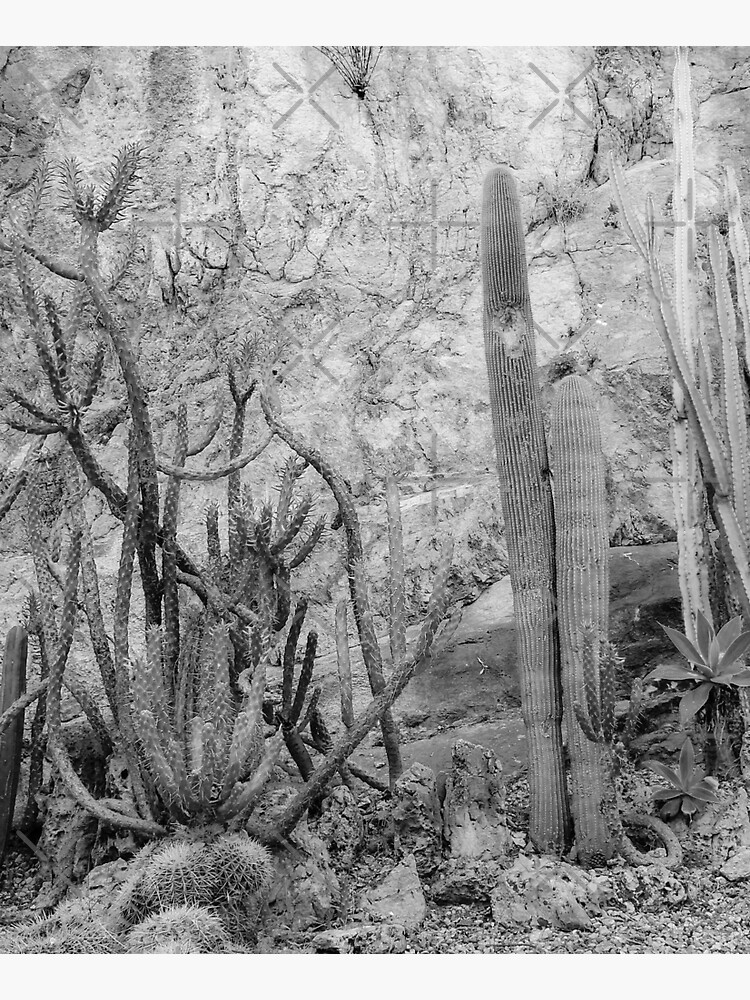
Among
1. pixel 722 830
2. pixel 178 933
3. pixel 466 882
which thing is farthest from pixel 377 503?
pixel 178 933

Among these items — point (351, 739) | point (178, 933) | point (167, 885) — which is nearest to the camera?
point (178, 933)

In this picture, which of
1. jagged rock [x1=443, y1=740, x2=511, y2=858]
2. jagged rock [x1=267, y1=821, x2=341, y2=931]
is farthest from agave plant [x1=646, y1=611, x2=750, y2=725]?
jagged rock [x1=267, y1=821, x2=341, y2=931]

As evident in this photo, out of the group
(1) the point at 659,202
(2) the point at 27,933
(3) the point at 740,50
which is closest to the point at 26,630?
(2) the point at 27,933

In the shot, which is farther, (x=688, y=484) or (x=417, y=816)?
(x=688, y=484)

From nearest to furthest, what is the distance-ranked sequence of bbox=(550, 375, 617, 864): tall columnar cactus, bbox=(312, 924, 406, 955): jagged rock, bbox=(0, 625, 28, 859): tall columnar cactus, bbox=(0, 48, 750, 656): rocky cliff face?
bbox=(312, 924, 406, 955): jagged rock, bbox=(550, 375, 617, 864): tall columnar cactus, bbox=(0, 625, 28, 859): tall columnar cactus, bbox=(0, 48, 750, 656): rocky cliff face

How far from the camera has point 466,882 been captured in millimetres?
2979

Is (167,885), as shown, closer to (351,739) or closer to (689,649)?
(351,739)

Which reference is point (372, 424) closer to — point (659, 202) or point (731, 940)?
point (659, 202)

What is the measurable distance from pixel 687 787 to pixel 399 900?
1012mm

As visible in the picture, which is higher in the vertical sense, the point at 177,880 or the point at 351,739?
the point at 351,739

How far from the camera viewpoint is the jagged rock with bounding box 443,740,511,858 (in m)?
3.05

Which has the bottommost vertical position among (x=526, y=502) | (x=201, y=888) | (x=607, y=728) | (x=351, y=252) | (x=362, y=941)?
(x=362, y=941)

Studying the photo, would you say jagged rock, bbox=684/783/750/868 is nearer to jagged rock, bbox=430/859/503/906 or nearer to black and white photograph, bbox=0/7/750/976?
black and white photograph, bbox=0/7/750/976

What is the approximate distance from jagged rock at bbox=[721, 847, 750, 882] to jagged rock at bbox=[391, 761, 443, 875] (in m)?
0.90
